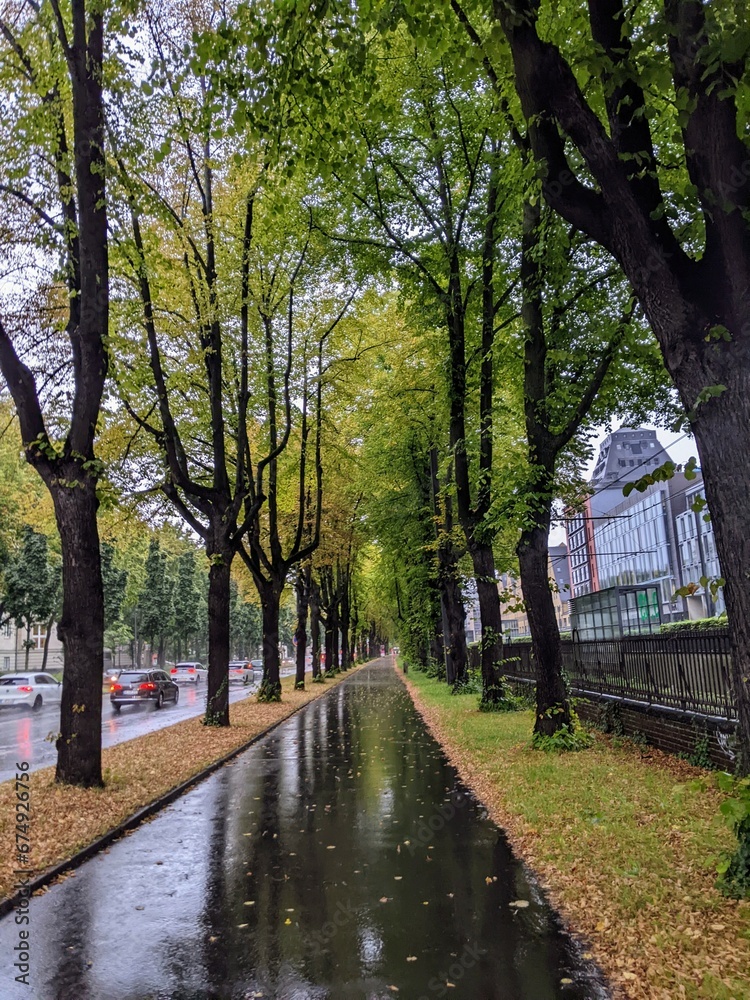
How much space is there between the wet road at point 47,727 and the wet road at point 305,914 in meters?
3.43

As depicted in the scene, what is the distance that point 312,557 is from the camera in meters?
31.2

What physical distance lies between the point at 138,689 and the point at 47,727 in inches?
274

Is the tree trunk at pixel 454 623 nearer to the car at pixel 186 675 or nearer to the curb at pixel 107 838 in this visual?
the curb at pixel 107 838

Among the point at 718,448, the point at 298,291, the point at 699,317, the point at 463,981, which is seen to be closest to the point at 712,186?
the point at 699,317

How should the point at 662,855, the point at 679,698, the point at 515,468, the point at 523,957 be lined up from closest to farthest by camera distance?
1. the point at 523,957
2. the point at 662,855
3. the point at 679,698
4. the point at 515,468

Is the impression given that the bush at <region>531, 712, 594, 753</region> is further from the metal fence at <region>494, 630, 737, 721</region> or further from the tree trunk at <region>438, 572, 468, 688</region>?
the tree trunk at <region>438, 572, 468, 688</region>

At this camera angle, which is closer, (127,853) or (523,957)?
(523,957)

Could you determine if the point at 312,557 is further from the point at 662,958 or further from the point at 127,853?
the point at 662,958

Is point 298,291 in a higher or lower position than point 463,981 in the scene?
higher

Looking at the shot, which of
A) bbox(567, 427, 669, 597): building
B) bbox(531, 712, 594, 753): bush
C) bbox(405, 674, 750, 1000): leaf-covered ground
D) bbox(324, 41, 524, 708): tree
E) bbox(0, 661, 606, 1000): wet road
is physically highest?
bbox(567, 427, 669, 597): building

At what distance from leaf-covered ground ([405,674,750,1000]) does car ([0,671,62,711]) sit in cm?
2400

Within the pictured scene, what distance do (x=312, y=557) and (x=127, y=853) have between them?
80.0ft

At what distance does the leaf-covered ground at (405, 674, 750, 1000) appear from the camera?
396cm

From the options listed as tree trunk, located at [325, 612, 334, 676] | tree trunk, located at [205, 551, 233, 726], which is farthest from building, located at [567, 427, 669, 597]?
tree trunk, located at [205, 551, 233, 726]
